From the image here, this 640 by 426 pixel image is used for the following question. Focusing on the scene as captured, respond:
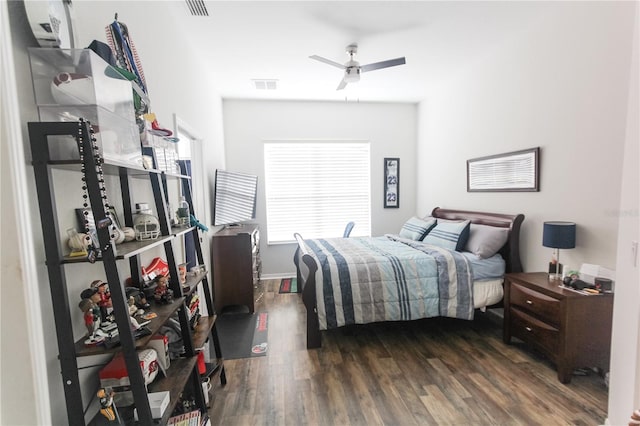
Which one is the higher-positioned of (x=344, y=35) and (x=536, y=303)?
(x=344, y=35)

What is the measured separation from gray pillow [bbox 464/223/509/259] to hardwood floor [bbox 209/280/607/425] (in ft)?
2.65

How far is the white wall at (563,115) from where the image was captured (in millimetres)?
1962

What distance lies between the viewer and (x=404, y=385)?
2.05 meters

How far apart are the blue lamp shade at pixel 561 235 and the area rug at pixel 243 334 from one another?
2.56 meters

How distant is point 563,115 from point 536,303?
1.56 metres

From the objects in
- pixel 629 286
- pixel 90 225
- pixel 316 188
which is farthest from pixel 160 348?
pixel 316 188

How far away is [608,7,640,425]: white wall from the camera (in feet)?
4.39

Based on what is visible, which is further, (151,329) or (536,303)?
(536,303)

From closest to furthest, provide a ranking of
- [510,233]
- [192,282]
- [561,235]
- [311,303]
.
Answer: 1. [192,282]
2. [561,235]
3. [311,303]
4. [510,233]

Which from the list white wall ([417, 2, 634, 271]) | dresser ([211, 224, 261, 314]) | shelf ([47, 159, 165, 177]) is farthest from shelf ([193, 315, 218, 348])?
white wall ([417, 2, 634, 271])

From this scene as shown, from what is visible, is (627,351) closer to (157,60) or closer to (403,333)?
(403,333)

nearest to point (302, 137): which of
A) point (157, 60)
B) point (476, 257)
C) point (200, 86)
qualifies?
point (200, 86)

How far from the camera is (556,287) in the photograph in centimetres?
211

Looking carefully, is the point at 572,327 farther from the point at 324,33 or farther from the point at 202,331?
the point at 324,33
